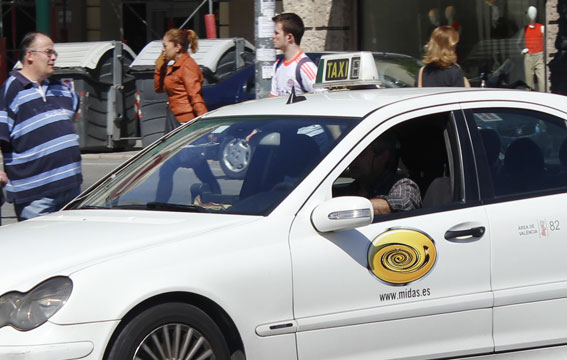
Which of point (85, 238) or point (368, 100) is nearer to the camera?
point (85, 238)

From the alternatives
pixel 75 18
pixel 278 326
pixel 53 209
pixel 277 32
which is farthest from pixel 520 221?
pixel 75 18

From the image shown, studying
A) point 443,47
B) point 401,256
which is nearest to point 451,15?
point 443,47

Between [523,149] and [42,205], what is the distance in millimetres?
2898

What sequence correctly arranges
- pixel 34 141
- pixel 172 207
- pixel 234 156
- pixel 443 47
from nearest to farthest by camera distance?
1. pixel 172 207
2. pixel 234 156
3. pixel 34 141
4. pixel 443 47

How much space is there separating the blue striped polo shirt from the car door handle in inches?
107

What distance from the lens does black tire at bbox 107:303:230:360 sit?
4.11m

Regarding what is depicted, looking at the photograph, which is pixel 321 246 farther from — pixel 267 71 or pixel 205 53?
pixel 205 53

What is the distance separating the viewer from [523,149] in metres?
5.14

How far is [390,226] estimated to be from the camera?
4.64m

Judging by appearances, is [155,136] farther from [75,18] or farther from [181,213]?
[181,213]

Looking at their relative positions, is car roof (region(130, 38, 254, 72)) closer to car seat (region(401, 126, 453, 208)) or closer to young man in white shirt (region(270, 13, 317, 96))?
young man in white shirt (region(270, 13, 317, 96))

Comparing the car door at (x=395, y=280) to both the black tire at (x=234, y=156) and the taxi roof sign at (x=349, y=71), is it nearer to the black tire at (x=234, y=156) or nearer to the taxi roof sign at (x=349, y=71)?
the black tire at (x=234, y=156)

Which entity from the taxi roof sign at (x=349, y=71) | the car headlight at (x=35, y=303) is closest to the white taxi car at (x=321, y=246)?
the car headlight at (x=35, y=303)

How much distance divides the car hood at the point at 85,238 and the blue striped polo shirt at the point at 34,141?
1.63 meters
